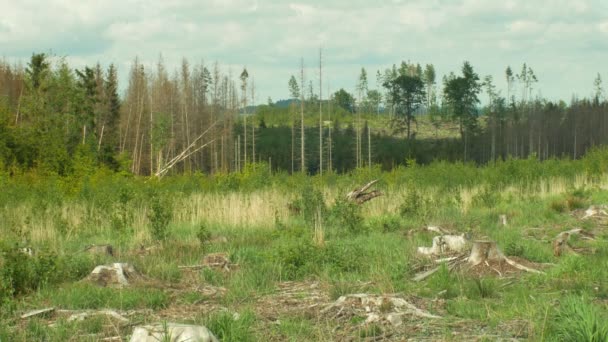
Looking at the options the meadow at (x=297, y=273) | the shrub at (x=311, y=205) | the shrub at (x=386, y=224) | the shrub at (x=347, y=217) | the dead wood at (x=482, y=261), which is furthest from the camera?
the shrub at (x=311, y=205)

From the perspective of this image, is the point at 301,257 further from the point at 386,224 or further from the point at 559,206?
the point at 559,206

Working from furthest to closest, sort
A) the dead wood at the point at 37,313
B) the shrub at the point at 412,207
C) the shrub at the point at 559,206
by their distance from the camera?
the shrub at the point at 559,206
the shrub at the point at 412,207
the dead wood at the point at 37,313

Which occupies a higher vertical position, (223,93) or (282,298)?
(223,93)

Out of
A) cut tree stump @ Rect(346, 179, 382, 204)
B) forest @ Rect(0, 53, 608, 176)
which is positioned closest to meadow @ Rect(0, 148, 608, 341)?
cut tree stump @ Rect(346, 179, 382, 204)

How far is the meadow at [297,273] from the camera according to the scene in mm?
6016

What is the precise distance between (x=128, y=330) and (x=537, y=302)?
3663mm

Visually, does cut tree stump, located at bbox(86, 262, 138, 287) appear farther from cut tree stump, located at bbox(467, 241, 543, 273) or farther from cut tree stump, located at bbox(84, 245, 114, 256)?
cut tree stump, located at bbox(467, 241, 543, 273)

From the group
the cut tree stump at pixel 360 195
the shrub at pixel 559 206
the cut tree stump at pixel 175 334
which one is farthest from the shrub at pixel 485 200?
the cut tree stump at pixel 175 334

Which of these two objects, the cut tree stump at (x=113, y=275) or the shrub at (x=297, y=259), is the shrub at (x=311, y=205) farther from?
the cut tree stump at (x=113, y=275)

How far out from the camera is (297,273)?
8.66 m

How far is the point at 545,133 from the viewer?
8175 centimetres

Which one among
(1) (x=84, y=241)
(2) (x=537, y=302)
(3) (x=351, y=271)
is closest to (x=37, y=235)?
(1) (x=84, y=241)

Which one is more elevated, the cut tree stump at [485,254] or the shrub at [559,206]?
the cut tree stump at [485,254]

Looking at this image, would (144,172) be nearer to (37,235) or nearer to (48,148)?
(48,148)
